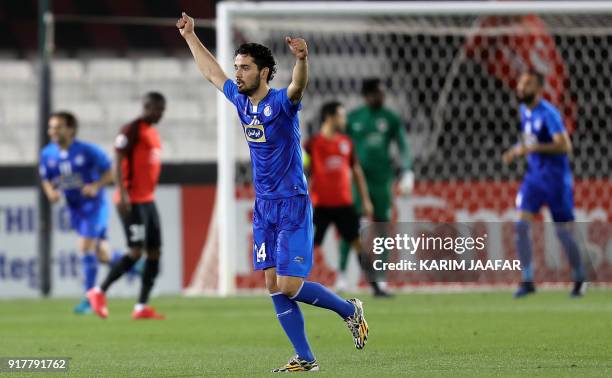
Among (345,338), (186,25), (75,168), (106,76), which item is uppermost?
(106,76)

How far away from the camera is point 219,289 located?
14.0 metres

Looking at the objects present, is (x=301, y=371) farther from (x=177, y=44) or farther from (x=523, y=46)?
(x=177, y=44)

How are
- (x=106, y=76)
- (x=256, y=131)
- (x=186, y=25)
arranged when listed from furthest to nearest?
1. (x=106, y=76)
2. (x=186, y=25)
3. (x=256, y=131)

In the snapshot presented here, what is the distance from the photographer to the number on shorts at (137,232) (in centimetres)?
1102

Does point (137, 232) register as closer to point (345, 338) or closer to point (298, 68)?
point (345, 338)

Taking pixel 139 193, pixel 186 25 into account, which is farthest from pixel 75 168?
pixel 186 25

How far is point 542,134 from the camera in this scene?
40.8 ft

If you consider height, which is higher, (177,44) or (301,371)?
(177,44)

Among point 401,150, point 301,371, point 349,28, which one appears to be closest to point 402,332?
point 301,371

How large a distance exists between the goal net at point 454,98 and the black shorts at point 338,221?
1005 mm

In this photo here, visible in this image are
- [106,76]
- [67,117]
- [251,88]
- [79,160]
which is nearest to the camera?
[251,88]

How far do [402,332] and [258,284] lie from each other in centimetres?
556

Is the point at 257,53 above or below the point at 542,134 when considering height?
above

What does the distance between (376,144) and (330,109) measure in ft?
2.53
